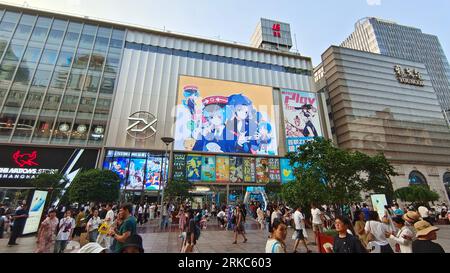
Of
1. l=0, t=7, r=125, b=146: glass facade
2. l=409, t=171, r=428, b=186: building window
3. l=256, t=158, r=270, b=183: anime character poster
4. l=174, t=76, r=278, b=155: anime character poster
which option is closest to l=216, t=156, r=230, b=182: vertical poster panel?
l=174, t=76, r=278, b=155: anime character poster

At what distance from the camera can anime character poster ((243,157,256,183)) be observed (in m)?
27.5

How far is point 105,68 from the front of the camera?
28.3m

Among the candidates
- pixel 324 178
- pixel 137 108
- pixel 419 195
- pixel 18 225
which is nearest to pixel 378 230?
pixel 324 178

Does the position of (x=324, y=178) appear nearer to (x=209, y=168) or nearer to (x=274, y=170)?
(x=274, y=170)

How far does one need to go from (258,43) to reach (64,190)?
41.8 m

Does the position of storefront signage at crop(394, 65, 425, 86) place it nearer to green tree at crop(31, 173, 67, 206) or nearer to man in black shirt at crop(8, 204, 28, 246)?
man in black shirt at crop(8, 204, 28, 246)

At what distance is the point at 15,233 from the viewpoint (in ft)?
31.0

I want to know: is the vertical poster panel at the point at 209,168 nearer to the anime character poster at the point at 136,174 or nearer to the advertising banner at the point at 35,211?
the anime character poster at the point at 136,174

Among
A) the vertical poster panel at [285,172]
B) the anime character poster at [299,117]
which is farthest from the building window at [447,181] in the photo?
the vertical poster panel at [285,172]

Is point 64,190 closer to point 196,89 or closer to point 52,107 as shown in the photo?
point 52,107

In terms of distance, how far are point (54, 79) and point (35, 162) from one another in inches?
412

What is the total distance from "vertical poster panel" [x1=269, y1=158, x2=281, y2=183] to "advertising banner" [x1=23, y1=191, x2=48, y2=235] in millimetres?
23369

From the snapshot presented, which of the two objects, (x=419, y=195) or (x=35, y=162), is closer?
(x=35, y=162)

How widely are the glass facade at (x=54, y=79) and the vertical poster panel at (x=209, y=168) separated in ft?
41.6
